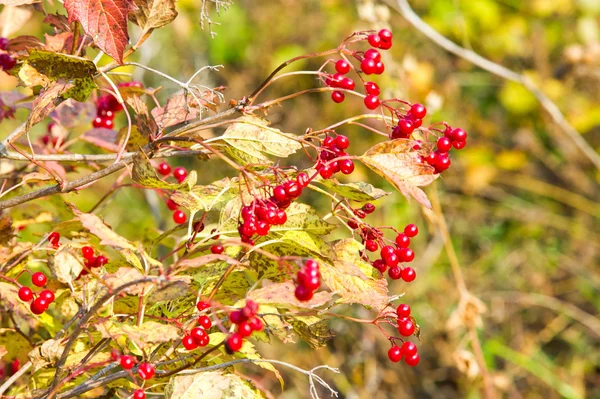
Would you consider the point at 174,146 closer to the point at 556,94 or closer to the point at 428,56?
the point at 556,94

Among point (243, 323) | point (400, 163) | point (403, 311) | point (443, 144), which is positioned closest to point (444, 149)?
point (443, 144)

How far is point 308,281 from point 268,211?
104 mm

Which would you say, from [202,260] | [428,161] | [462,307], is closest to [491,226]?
[462,307]

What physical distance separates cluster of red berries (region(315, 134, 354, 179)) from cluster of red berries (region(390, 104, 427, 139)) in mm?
74

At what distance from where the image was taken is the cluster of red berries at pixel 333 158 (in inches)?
34.3

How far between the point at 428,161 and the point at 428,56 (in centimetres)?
333

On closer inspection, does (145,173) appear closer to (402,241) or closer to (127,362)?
(127,362)

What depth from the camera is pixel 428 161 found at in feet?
3.01

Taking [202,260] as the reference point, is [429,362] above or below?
below

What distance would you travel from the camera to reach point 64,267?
3.22ft

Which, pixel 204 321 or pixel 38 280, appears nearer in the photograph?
pixel 204 321

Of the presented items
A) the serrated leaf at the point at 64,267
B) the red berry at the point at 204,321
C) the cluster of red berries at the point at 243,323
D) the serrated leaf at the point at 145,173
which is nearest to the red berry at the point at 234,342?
the cluster of red berries at the point at 243,323

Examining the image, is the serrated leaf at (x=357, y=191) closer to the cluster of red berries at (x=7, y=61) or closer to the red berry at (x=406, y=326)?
the red berry at (x=406, y=326)

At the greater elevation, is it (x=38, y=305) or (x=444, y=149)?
(x=444, y=149)
